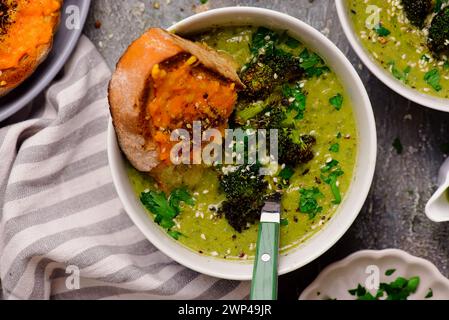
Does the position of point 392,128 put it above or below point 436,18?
below

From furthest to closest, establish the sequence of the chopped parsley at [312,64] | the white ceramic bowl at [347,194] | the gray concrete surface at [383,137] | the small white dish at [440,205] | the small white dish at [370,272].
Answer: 1. the gray concrete surface at [383,137]
2. the small white dish at [370,272]
3. the chopped parsley at [312,64]
4. the white ceramic bowl at [347,194]
5. the small white dish at [440,205]

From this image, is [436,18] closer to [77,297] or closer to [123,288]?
[123,288]

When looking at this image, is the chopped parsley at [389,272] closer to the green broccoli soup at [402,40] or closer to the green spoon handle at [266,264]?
the green spoon handle at [266,264]

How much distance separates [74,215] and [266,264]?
41.5 inches

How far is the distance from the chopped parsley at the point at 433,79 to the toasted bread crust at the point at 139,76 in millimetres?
975

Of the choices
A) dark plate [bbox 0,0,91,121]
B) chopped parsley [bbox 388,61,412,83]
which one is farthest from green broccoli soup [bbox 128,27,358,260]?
dark plate [bbox 0,0,91,121]

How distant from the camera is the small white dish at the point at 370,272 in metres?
3.20

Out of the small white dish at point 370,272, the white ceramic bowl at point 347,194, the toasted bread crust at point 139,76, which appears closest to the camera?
the toasted bread crust at point 139,76

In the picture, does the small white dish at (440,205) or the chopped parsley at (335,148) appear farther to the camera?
the chopped parsley at (335,148)

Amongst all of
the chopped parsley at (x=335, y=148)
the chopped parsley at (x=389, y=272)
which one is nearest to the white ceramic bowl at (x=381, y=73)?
the chopped parsley at (x=335, y=148)

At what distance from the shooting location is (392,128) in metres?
3.36

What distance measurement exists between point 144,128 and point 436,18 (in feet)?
4.67

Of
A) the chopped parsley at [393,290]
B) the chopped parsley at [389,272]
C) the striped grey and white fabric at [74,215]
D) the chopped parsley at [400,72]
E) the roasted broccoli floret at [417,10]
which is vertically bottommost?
the chopped parsley at [393,290]
